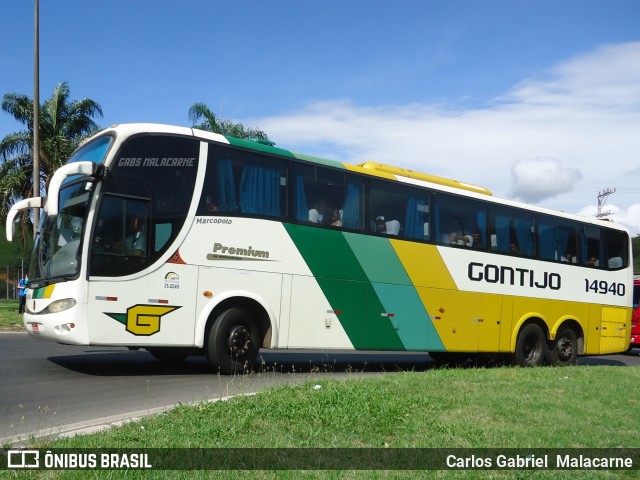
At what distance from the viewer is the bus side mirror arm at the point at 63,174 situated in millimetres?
8992

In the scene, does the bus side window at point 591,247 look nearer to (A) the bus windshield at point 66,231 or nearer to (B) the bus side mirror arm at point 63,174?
(A) the bus windshield at point 66,231

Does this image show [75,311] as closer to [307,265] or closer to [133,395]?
[133,395]

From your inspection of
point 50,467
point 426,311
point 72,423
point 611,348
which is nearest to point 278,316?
point 426,311

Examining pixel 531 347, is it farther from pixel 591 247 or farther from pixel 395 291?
pixel 395 291

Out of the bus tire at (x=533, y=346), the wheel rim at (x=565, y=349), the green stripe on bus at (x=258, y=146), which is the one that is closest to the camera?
the green stripe on bus at (x=258, y=146)

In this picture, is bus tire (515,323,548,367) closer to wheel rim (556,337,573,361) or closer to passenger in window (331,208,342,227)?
wheel rim (556,337,573,361)

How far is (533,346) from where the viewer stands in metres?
15.3

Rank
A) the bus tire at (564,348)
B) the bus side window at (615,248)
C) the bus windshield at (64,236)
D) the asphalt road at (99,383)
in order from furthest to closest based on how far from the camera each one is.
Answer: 1. the bus side window at (615,248)
2. the bus tire at (564,348)
3. the bus windshield at (64,236)
4. the asphalt road at (99,383)

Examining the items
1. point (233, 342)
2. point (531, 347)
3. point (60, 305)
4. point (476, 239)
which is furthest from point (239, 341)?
point (531, 347)

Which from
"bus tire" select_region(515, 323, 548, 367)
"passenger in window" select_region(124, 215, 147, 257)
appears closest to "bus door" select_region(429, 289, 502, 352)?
"bus tire" select_region(515, 323, 548, 367)

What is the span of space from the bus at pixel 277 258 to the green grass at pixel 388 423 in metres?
1.90

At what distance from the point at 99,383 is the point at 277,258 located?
3.26m

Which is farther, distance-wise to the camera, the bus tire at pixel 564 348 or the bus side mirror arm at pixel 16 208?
the bus tire at pixel 564 348

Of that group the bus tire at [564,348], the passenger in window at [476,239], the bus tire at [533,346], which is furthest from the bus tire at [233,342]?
the bus tire at [564,348]
